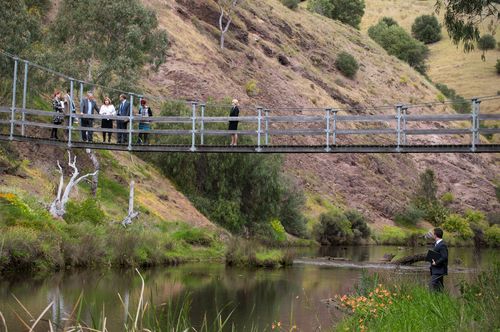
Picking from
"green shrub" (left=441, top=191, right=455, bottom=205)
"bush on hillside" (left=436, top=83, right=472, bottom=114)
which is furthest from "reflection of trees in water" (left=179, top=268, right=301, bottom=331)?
"bush on hillside" (left=436, top=83, right=472, bottom=114)

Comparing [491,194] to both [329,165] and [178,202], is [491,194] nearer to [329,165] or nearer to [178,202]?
[329,165]

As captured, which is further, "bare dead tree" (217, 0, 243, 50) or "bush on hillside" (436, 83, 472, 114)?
"bush on hillside" (436, 83, 472, 114)

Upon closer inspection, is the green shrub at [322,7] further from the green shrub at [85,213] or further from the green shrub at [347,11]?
the green shrub at [85,213]

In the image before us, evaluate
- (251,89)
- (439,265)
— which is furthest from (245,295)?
(251,89)

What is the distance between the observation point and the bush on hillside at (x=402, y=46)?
9231 cm

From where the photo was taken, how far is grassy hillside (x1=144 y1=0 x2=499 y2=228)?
5478 cm

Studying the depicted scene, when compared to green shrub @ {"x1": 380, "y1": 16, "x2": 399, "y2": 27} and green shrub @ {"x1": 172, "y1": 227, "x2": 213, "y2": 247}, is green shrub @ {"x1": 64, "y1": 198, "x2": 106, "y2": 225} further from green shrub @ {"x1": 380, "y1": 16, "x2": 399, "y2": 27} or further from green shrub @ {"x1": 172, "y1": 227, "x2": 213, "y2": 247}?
green shrub @ {"x1": 380, "y1": 16, "x2": 399, "y2": 27}

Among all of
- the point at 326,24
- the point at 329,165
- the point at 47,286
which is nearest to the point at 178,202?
the point at 47,286

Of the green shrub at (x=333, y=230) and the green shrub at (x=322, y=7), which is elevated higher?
the green shrub at (x=322, y=7)

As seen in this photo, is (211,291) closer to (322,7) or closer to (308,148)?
(308,148)

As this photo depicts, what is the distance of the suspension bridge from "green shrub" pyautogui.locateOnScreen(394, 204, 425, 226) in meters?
5.90

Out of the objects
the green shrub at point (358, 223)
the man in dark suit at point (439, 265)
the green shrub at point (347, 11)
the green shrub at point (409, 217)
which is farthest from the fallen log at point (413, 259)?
the green shrub at point (347, 11)

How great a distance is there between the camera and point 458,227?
56031mm

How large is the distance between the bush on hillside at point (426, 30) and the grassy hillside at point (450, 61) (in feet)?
3.48
